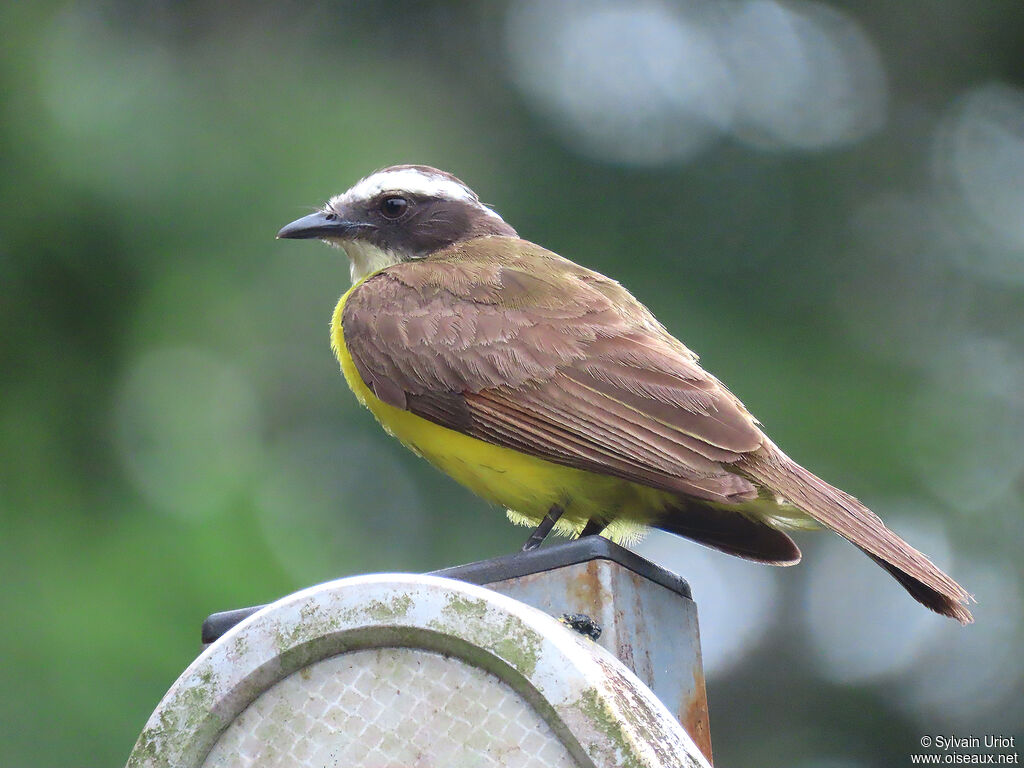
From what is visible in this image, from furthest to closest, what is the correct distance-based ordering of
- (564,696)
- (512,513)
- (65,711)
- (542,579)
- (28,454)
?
(28,454) < (65,711) < (512,513) < (542,579) < (564,696)

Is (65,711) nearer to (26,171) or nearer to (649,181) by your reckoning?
(26,171)

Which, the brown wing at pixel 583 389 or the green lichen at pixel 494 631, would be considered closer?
the green lichen at pixel 494 631

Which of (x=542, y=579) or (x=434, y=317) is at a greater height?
(x=434, y=317)

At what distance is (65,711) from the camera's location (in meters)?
7.07

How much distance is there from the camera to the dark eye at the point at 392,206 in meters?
5.84

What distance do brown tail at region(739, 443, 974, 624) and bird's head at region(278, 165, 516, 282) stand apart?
6.68ft

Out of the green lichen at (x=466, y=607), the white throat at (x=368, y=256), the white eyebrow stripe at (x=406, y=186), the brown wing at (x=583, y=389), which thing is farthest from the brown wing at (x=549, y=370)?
the green lichen at (x=466, y=607)

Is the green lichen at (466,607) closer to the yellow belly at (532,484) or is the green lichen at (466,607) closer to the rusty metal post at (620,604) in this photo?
the rusty metal post at (620,604)

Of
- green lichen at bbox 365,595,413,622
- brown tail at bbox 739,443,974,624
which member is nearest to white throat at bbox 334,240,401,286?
brown tail at bbox 739,443,974,624

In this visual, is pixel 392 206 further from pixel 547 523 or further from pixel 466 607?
pixel 466 607

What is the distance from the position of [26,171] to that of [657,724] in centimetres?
679

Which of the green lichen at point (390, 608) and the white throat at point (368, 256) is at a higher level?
the white throat at point (368, 256)

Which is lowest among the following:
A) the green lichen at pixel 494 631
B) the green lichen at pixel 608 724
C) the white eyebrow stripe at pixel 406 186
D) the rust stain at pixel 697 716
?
the green lichen at pixel 608 724

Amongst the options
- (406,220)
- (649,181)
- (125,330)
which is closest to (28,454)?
(125,330)
